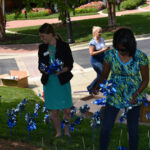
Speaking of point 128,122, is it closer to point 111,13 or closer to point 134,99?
point 134,99

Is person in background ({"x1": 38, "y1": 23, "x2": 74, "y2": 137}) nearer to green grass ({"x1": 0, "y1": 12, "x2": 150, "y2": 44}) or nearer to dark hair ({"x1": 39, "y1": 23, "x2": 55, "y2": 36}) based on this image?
dark hair ({"x1": 39, "y1": 23, "x2": 55, "y2": 36})

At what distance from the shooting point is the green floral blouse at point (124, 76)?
430 centimetres

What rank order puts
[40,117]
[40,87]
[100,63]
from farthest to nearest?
[40,87], [100,63], [40,117]

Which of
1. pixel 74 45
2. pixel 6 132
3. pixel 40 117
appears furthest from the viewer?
pixel 74 45

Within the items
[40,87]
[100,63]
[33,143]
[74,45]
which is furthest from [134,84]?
[74,45]

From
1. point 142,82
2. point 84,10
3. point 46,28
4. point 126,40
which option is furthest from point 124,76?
point 84,10

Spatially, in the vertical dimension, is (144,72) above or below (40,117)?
above

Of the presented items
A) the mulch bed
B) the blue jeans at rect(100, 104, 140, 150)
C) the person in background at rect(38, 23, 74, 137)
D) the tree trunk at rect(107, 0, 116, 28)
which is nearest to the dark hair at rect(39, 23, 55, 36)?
the person in background at rect(38, 23, 74, 137)

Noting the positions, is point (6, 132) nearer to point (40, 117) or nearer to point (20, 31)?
point (40, 117)

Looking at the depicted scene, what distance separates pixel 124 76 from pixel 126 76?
1.0 inches

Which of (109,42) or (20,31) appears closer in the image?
(109,42)

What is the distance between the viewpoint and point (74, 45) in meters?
20.9

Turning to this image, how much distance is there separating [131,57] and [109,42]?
17188 millimetres

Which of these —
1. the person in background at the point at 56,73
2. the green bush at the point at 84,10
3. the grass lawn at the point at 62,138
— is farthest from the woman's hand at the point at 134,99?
the green bush at the point at 84,10
